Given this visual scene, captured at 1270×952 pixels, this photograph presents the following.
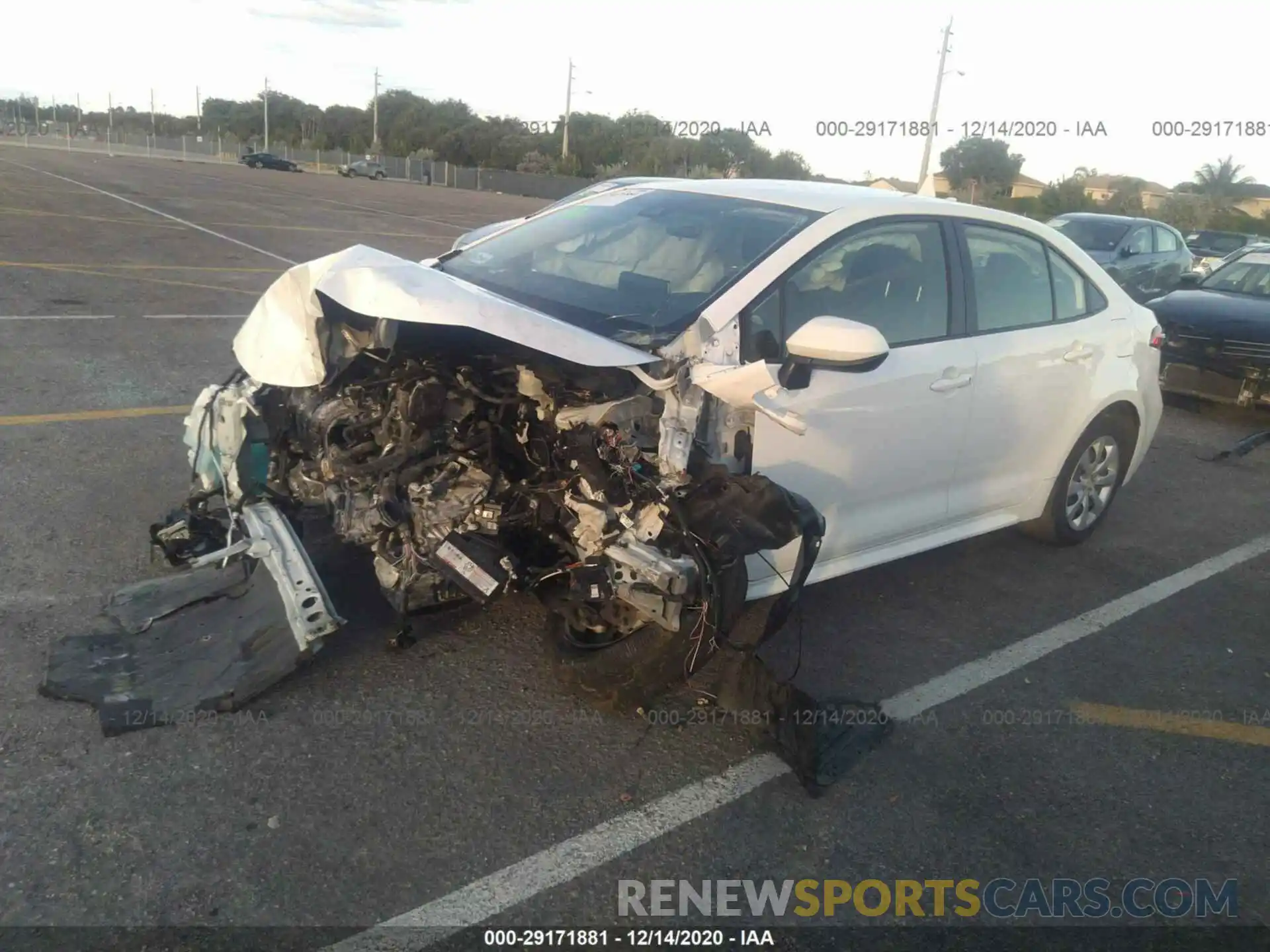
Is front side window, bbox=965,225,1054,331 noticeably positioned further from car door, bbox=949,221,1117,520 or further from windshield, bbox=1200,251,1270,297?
windshield, bbox=1200,251,1270,297

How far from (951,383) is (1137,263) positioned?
37.7 ft

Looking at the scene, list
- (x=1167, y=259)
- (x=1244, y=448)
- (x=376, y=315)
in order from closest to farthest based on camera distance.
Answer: (x=376, y=315)
(x=1244, y=448)
(x=1167, y=259)

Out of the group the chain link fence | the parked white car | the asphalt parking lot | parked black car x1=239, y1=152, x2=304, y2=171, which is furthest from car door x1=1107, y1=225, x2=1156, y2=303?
parked black car x1=239, y1=152, x2=304, y2=171

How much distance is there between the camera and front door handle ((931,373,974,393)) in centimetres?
418

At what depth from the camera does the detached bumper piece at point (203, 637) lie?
132 inches

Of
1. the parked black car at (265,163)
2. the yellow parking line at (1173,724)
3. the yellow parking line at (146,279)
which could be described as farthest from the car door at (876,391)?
the parked black car at (265,163)

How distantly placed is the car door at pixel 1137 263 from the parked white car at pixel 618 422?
10.2m

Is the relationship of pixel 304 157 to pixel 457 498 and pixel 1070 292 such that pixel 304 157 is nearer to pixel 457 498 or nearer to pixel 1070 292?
pixel 1070 292

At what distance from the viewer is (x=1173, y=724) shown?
386cm

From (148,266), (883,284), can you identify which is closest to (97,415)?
(883,284)

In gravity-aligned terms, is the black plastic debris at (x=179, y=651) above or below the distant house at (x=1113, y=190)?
below

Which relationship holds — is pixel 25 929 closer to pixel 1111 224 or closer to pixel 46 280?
pixel 46 280

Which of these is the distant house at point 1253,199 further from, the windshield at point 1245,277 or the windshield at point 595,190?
the windshield at point 595,190

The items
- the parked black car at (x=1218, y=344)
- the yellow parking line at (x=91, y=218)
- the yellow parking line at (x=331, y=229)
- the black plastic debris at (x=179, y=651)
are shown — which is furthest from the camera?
the yellow parking line at (x=331, y=229)
